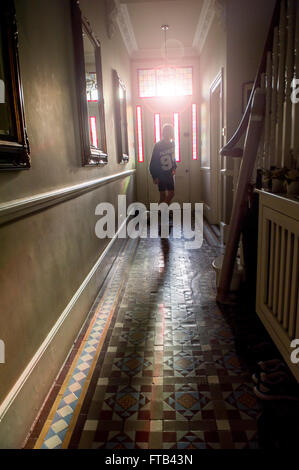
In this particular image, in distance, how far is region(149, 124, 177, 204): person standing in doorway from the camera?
4.84 m

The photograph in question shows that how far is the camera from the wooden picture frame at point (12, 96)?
1.14 metres

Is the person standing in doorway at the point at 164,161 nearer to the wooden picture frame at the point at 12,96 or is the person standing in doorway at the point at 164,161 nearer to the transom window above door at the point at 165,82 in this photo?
the transom window above door at the point at 165,82

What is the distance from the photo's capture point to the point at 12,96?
47.4 inches

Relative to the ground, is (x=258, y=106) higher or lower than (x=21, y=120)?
higher

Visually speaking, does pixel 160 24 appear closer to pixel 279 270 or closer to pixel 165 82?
pixel 165 82

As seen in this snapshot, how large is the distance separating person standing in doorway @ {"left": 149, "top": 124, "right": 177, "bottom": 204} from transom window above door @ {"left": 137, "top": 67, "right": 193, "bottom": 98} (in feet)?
5.13

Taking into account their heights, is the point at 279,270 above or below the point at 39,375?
above

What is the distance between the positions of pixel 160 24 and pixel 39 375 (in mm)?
5019

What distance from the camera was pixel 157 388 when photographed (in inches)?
59.2

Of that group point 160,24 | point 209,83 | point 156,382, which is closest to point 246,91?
point 209,83

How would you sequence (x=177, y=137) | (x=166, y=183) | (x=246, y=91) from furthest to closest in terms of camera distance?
1. (x=177, y=137)
2. (x=166, y=183)
3. (x=246, y=91)

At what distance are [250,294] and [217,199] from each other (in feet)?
9.74

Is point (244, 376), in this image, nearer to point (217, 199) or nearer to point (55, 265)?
point (55, 265)
